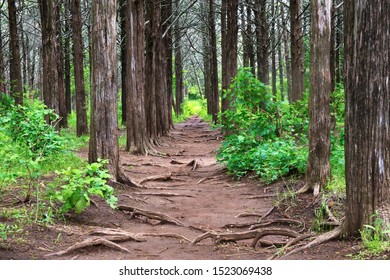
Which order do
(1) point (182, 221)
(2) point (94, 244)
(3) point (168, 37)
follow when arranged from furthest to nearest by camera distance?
(3) point (168, 37), (1) point (182, 221), (2) point (94, 244)

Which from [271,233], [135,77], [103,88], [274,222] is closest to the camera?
[271,233]

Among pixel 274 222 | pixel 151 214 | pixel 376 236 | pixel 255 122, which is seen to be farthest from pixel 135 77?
pixel 376 236

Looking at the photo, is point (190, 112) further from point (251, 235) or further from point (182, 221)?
point (251, 235)

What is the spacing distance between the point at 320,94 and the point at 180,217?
3174 mm

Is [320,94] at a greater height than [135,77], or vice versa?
[135,77]

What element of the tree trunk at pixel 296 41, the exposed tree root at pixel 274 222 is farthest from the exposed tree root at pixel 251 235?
the tree trunk at pixel 296 41

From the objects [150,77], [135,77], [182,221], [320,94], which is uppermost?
[150,77]

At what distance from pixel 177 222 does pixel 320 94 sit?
10.6ft

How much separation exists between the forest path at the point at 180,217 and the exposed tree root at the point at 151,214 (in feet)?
0.05

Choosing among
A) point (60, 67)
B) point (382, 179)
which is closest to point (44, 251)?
point (382, 179)

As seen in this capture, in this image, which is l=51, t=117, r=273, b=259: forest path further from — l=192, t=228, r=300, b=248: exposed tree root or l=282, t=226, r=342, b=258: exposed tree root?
l=282, t=226, r=342, b=258: exposed tree root

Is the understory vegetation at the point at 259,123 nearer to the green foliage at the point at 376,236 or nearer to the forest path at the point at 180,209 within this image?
the forest path at the point at 180,209

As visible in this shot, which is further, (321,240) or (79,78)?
(79,78)

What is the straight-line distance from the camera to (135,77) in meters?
15.0
